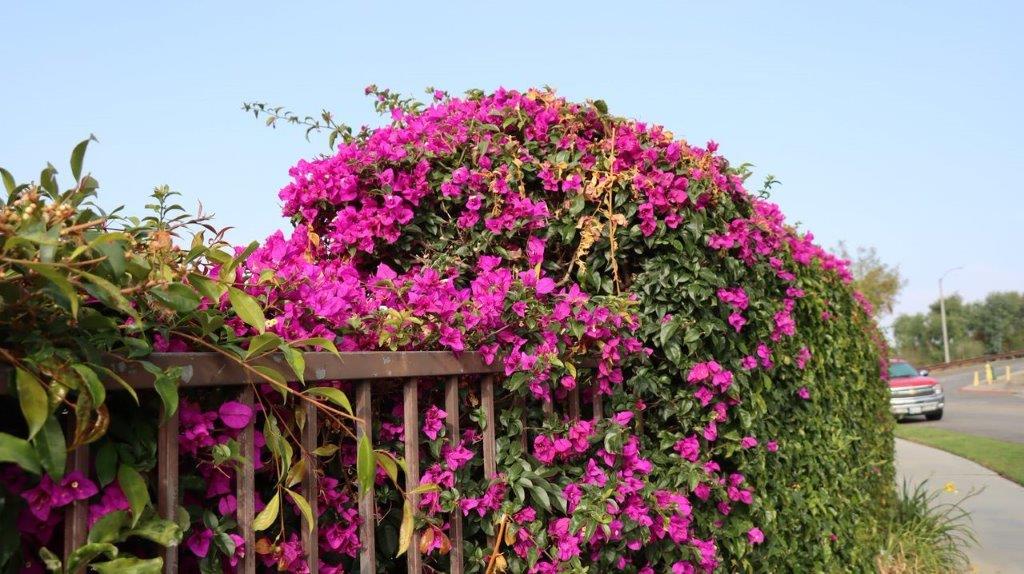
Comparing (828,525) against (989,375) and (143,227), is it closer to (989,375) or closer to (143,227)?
(143,227)

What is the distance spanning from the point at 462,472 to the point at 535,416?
37 centimetres

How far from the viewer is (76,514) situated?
1416 mm

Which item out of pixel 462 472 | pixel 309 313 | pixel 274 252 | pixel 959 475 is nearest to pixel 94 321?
pixel 309 313

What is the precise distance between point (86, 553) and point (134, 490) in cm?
12

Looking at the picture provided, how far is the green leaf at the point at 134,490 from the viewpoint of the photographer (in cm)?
145

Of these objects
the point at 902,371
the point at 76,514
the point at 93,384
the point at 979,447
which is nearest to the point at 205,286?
the point at 93,384

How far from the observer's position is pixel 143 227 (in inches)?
66.5

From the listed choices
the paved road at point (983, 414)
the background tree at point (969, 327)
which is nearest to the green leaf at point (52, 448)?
the paved road at point (983, 414)

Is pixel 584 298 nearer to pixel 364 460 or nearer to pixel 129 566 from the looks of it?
pixel 364 460

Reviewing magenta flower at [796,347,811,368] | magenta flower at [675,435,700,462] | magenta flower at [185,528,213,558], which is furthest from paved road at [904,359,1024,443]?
magenta flower at [185,528,213,558]

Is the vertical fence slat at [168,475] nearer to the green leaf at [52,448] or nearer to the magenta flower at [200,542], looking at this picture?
the magenta flower at [200,542]

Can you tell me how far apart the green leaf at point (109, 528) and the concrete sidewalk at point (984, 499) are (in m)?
Answer: 6.62

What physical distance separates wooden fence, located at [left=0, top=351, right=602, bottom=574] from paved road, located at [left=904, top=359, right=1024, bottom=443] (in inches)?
660

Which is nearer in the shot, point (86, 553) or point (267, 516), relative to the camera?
point (86, 553)
